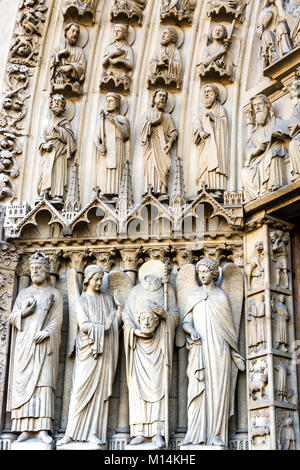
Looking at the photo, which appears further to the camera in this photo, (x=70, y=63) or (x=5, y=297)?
(x=70, y=63)

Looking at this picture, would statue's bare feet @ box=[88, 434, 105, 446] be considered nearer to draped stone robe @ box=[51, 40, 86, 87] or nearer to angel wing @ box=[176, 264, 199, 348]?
angel wing @ box=[176, 264, 199, 348]

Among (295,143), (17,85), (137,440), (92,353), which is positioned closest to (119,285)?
(92,353)

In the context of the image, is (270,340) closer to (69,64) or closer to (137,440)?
(137,440)

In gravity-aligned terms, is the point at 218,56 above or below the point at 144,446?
above

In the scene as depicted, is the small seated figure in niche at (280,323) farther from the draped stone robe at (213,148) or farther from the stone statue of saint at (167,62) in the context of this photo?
the stone statue of saint at (167,62)

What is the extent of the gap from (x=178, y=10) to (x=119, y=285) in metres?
3.03

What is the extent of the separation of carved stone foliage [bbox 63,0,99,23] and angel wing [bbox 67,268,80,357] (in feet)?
9.21

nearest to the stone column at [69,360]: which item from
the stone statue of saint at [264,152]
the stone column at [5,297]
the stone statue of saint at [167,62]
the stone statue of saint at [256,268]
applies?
the stone column at [5,297]

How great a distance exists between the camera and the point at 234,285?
25.4 ft

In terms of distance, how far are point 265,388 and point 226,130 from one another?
265 centimetres

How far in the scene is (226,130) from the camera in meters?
8.20

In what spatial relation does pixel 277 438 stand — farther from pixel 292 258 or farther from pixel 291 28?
pixel 291 28

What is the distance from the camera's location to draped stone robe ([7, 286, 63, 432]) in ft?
24.2
